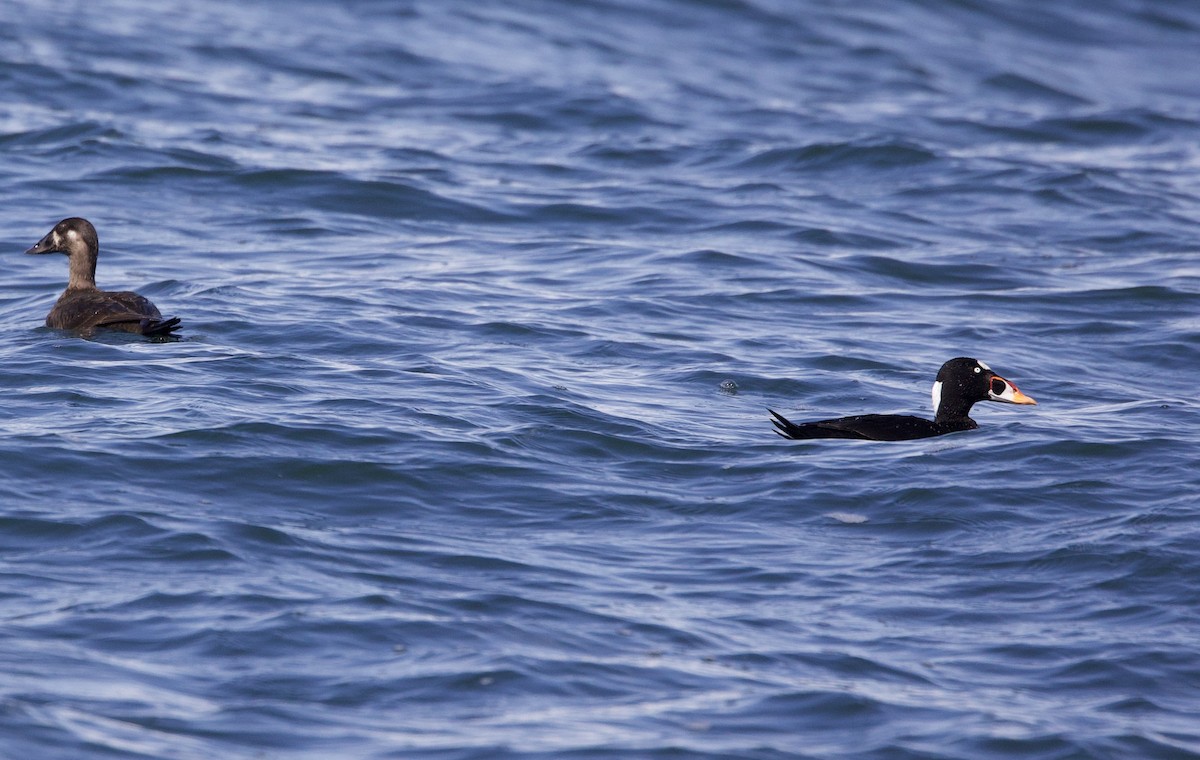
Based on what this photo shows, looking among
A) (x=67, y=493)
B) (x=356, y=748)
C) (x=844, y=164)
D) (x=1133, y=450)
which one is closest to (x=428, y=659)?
(x=356, y=748)

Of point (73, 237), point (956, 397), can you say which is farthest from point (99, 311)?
point (956, 397)

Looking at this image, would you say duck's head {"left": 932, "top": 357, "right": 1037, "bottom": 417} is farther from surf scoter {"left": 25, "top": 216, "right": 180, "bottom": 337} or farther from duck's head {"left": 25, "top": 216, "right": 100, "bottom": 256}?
duck's head {"left": 25, "top": 216, "right": 100, "bottom": 256}

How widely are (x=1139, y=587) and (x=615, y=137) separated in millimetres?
11929

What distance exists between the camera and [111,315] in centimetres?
973

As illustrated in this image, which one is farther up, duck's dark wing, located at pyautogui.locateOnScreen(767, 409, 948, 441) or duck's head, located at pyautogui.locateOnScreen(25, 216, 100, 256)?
duck's head, located at pyautogui.locateOnScreen(25, 216, 100, 256)

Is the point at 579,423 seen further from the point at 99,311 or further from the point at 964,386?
the point at 99,311

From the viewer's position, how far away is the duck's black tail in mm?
9445

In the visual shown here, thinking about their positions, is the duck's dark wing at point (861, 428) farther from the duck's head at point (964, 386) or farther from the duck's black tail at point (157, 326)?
the duck's black tail at point (157, 326)

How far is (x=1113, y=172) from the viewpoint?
1742 centimetres

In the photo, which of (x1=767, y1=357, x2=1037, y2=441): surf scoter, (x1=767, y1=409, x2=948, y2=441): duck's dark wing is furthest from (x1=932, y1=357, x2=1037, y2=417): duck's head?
(x1=767, y1=409, x2=948, y2=441): duck's dark wing

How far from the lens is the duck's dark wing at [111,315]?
9625 millimetres

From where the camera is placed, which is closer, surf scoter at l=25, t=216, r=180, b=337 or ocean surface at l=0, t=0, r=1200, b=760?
ocean surface at l=0, t=0, r=1200, b=760

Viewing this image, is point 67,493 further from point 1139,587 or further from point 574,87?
point 574,87

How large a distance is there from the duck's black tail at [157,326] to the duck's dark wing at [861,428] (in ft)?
11.9
